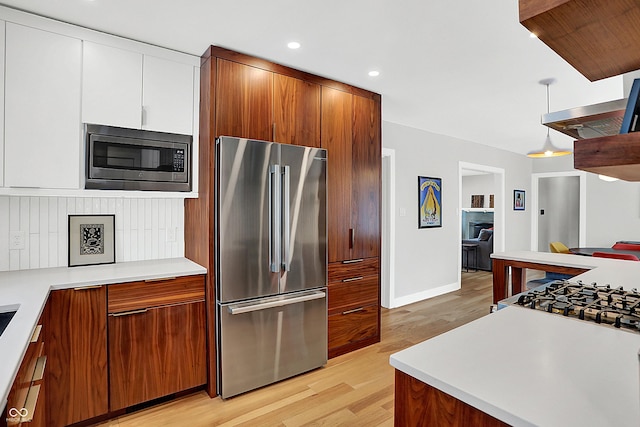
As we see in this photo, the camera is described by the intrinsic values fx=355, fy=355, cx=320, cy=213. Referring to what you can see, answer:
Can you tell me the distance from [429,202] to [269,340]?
334 cm

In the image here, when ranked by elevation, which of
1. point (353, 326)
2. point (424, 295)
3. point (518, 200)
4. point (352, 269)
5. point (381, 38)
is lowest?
point (424, 295)

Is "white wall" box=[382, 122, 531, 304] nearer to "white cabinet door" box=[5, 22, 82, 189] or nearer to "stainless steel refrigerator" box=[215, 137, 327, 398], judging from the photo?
"stainless steel refrigerator" box=[215, 137, 327, 398]

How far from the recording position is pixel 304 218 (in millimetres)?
2777

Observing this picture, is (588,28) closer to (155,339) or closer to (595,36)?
(595,36)

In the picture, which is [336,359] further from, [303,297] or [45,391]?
[45,391]

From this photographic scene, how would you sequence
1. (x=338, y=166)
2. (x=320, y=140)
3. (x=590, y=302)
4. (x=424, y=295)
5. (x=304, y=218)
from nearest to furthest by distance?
(x=590, y=302)
(x=304, y=218)
(x=320, y=140)
(x=338, y=166)
(x=424, y=295)

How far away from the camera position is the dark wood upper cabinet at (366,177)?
10.7ft

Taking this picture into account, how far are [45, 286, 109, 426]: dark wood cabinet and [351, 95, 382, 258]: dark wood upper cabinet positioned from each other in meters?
2.00

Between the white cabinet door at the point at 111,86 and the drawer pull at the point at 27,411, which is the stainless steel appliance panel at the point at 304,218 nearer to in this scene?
the white cabinet door at the point at 111,86

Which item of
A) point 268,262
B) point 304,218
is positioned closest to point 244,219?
point 268,262

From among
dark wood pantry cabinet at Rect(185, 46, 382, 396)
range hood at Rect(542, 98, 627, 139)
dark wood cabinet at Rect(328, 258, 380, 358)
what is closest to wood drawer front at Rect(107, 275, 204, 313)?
dark wood pantry cabinet at Rect(185, 46, 382, 396)

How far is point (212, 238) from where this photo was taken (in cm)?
245

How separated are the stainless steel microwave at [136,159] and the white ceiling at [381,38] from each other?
2.13ft

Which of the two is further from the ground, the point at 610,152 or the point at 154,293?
the point at 610,152
